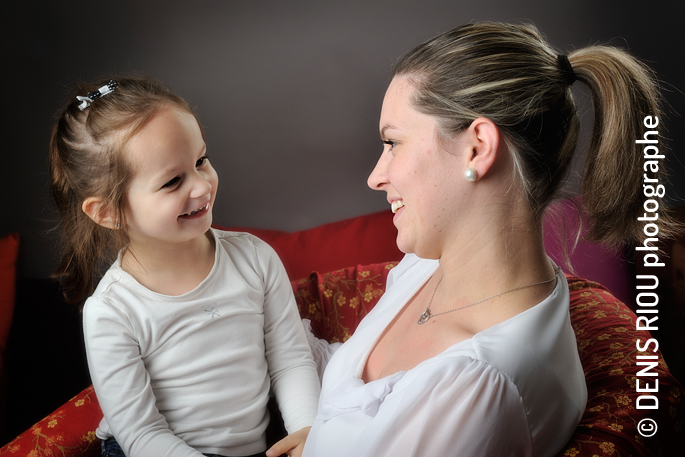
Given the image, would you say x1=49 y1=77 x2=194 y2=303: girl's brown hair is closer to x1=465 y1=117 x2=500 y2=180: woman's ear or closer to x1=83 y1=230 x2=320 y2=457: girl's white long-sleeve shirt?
x1=83 y1=230 x2=320 y2=457: girl's white long-sleeve shirt

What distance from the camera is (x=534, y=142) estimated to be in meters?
0.89

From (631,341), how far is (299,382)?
75 cm

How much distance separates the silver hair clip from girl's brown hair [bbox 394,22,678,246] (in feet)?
2.03

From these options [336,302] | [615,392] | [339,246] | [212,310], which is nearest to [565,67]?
[615,392]

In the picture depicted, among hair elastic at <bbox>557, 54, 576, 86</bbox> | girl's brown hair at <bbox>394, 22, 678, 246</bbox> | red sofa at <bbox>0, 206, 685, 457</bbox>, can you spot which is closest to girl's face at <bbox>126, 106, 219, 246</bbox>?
girl's brown hair at <bbox>394, 22, 678, 246</bbox>

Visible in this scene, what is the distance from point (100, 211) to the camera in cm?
115

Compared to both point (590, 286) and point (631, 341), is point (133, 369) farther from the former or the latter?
point (590, 286)

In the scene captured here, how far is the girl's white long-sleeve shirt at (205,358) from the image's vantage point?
1119 millimetres

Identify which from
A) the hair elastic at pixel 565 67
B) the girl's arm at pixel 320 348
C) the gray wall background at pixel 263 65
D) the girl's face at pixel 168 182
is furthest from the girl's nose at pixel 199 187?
the gray wall background at pixel 263 65

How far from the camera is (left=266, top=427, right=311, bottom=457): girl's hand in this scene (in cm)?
116

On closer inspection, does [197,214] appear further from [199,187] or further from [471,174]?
[471,174]

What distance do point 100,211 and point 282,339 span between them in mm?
520

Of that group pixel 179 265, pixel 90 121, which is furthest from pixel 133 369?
pixel 90 121

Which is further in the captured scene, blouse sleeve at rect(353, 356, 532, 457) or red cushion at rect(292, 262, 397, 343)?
red cushion at rect(292, 262, 397, 343)
